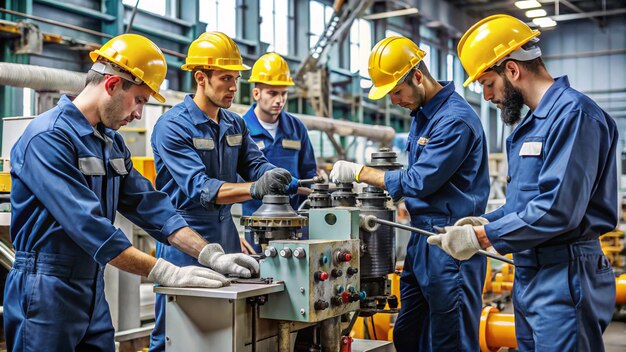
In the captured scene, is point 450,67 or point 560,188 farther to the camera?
point 450,67

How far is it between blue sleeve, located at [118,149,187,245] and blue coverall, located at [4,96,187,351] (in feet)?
0.68

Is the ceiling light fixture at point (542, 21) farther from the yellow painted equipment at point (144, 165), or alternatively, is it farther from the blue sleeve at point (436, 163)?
the blue sleeve at point (436, 163)

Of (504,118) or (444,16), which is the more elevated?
(444,16)

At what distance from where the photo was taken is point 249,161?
9.32 feet

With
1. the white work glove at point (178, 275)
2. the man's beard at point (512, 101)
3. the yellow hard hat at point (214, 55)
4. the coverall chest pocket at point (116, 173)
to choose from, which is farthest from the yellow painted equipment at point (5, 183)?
the man's beard at point (512, 101)

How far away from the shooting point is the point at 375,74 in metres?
2.74

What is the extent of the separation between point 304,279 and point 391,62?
1076 mm

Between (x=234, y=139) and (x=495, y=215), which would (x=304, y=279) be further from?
(x=234, y=139)

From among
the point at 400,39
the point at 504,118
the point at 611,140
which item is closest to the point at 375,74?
the point at 400,39

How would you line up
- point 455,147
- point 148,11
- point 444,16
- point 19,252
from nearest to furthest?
point 19,252 < point 455,147 < point 148,11 < point 444,16

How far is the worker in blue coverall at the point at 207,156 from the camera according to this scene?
97.4 inches

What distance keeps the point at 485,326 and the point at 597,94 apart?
1301 centimetres

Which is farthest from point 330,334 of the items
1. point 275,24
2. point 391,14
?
point 391,14

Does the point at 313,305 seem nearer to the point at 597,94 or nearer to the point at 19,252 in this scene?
the point at 19,252
